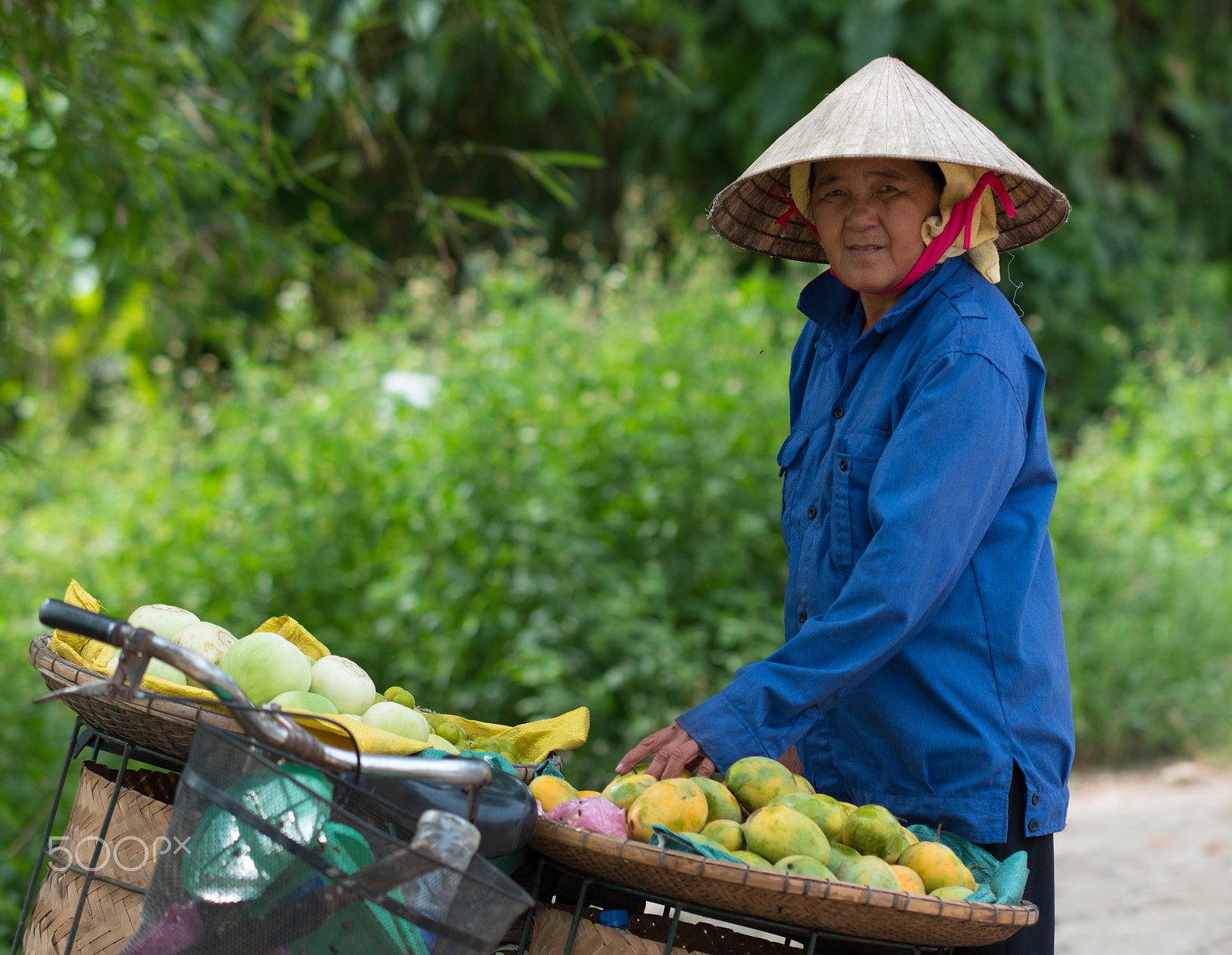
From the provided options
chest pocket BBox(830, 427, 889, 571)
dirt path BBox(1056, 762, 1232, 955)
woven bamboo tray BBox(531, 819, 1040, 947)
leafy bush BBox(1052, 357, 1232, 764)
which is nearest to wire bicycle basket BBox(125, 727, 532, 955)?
woven bamboo tray BBox(531, 819, 1040, 947)

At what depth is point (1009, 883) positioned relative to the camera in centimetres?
152

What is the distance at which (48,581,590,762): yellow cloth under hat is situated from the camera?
56.2 inches

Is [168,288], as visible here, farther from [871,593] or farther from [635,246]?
[871,593]

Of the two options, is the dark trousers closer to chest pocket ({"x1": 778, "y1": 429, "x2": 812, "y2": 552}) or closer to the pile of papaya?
the pile of papaya

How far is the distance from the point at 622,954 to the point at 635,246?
201 inches

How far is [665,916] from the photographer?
5.24ft

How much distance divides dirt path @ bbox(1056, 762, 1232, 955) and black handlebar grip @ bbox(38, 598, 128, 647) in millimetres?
3429

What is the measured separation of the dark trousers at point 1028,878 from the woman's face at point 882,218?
29.8 inches

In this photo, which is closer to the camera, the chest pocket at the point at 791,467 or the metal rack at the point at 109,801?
the metal rack at the point at 109,801

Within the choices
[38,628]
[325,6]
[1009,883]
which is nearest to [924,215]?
[1009,883]

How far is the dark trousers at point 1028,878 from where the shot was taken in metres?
1.76

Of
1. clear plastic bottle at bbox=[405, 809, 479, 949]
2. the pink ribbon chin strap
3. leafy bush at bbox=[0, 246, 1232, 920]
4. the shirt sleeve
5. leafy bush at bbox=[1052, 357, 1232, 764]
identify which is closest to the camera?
clear plastic bottle at bbox=[405, 809, 479, 949]

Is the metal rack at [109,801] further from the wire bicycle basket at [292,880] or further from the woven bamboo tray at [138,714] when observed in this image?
the wire bicycle basket at [292,880]

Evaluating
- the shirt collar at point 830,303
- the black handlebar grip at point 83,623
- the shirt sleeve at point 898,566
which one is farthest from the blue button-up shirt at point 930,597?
the black handlebar grip at point 83,623
